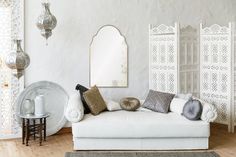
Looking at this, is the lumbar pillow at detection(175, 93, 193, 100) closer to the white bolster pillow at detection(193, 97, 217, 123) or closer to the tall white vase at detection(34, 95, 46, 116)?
the white bolster pillow at detection(193, 97, 217, 123)

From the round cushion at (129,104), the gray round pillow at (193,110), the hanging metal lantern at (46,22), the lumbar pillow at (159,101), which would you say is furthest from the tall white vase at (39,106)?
the gray round pillow at (193,110)

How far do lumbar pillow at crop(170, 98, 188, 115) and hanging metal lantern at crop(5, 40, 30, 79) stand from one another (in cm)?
237

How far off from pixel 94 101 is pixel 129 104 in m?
0.63

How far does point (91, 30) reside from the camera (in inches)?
260

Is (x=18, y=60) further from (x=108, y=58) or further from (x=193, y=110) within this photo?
(x=193, y=110)

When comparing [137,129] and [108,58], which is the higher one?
[108,58]

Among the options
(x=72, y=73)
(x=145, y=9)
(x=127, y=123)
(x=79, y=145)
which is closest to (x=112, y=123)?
(x=127, y=123)

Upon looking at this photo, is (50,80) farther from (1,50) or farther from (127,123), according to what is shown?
(127,123)

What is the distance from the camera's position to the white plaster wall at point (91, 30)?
6375mm

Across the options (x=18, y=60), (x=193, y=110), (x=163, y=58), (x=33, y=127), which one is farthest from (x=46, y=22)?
(x=193, y=110)

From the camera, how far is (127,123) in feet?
17.8

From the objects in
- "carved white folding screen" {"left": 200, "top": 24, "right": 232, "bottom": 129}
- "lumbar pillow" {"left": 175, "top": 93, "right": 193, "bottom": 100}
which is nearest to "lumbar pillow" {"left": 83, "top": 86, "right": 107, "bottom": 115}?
"lumbar pillow" {"left": 175, "top": 93, "right": 193, "bottom": 100}

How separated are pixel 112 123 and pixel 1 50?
7.29 ft

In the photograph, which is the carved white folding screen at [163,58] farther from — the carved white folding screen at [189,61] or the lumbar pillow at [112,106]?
the lumbar pillow at [112,106]
